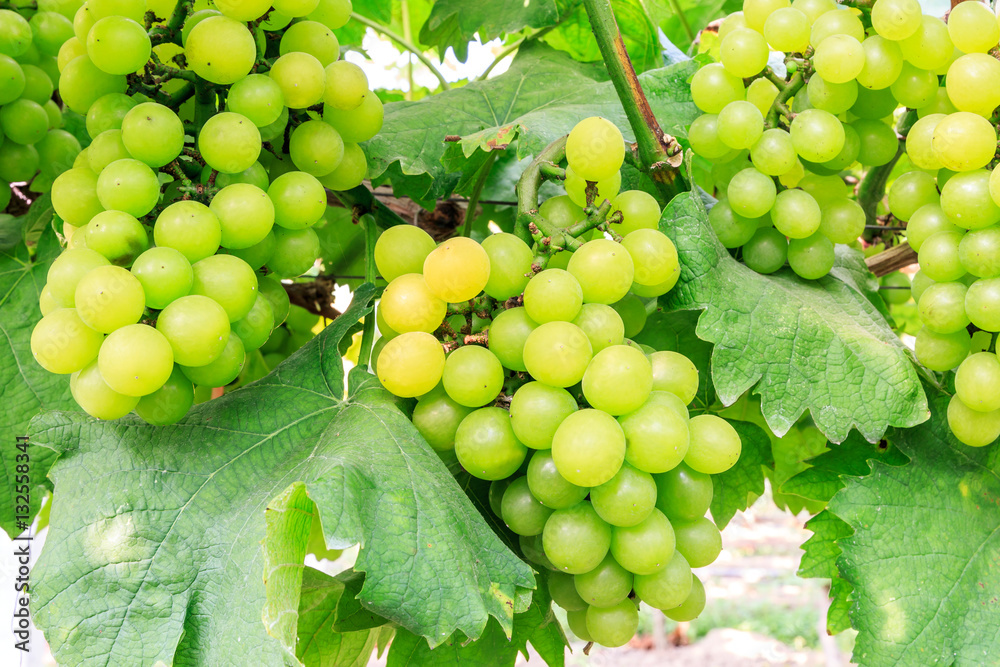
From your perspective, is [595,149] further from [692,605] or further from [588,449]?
[692,605]

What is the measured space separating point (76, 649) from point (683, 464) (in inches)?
20.0

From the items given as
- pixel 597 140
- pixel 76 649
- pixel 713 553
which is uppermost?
pixel 597 140

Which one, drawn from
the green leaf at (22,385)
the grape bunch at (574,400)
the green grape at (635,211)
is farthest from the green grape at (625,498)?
the green leaf at (22,385)

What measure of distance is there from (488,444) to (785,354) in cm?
31

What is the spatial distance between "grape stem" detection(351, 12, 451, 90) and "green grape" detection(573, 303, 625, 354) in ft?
2.01

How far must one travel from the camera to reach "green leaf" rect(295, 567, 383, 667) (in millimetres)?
761

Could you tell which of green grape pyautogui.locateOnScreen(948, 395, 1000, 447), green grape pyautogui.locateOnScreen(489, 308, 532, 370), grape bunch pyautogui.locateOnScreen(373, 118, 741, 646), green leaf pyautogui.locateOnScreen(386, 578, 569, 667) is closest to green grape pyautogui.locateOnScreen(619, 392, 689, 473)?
grape bunch pyautogui.locateOnScreen(373, 118, 741, 646)

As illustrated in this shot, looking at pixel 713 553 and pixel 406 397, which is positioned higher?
pixel 406 397

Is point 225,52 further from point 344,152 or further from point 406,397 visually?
point 406,397

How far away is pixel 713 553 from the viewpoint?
0.68 m

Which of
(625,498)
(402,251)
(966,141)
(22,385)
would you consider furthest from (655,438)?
(22,385)

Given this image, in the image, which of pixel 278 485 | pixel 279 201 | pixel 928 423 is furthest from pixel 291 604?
pixel 928 423

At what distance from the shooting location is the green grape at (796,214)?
2.48 feet

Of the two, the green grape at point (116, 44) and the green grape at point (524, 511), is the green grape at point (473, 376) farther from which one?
the green grape at point (116, 44)
